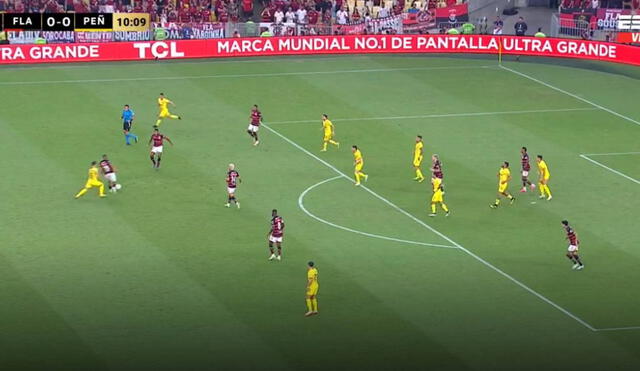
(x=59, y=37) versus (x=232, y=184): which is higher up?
(x=59, y=37)

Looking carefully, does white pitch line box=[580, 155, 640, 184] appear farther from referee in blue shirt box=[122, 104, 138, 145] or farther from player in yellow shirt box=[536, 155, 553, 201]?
referee in blue shirt box=[122, 104, 138, 145]

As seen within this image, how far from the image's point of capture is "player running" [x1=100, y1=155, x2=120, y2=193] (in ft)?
190

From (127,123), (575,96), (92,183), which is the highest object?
(127,123)

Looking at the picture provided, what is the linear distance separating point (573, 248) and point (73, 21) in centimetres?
3892

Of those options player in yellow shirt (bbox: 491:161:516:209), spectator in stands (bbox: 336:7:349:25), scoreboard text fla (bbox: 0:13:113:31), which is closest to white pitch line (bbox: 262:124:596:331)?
player in yellow shirt (bbox: 491:161:516:209)

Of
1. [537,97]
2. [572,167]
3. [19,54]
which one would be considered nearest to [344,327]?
[572,167]

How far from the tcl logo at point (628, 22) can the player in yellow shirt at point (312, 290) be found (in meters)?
45.2

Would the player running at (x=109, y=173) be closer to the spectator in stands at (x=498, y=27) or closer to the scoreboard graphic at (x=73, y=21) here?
the scoreboard graphic at (x=73, y=21)

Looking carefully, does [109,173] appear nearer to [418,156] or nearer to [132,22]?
[418,156]

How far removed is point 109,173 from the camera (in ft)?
190

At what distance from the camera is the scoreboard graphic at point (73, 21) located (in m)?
78.6

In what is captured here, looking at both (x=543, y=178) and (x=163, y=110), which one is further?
(x=163, y=110)

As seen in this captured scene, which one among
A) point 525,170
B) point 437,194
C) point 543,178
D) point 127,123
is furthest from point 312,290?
point 127,123

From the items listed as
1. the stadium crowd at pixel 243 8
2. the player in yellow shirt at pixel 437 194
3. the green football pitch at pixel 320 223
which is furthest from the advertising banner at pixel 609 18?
the player in yellow shirt at pixel 437 194
